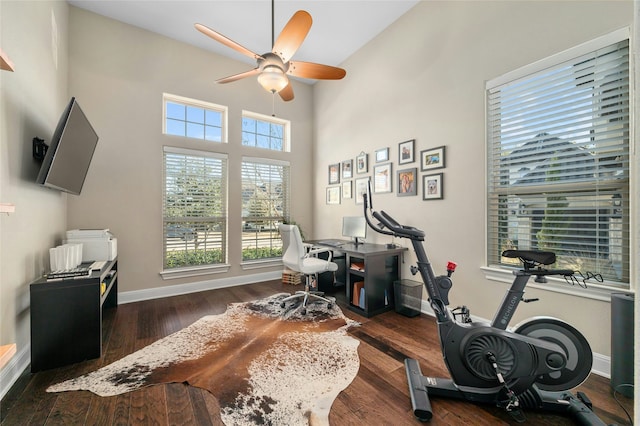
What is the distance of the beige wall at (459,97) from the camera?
6.63ft

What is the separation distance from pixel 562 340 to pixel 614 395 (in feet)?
2.15

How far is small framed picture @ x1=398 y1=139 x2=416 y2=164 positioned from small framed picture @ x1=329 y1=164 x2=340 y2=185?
1287 mm

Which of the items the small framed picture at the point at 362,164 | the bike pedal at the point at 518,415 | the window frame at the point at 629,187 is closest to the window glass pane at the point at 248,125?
the small framed picture at the point at 362,164

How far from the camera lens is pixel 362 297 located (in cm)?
302

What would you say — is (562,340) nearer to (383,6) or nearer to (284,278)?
(284,278)

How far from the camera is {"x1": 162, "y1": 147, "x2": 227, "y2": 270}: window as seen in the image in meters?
3.77

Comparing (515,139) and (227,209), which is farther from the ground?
(515,139)

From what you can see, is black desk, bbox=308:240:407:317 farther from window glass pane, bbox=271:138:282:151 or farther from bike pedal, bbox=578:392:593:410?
window glass pane, bbox=271:138:282:151

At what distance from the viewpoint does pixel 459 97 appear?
2.75 m

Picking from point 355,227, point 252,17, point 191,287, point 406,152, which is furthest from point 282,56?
point 191,287

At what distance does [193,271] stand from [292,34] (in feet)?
11.1

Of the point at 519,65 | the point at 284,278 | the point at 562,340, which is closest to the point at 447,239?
the point at 562,340

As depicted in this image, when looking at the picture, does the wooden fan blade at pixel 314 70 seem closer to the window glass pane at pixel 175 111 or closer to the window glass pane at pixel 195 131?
the window glass pane at pixel 195 131

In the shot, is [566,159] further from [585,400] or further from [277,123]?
[277,123]
